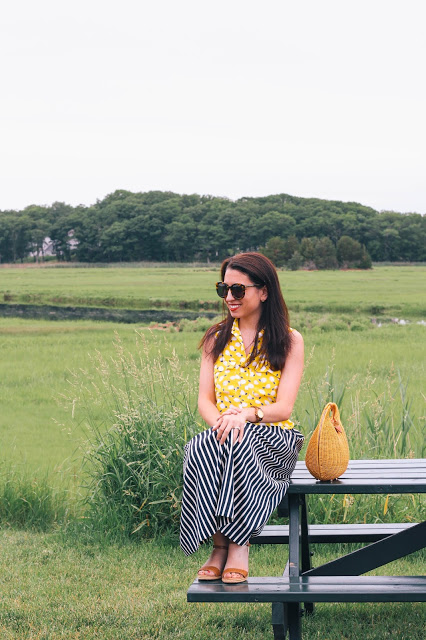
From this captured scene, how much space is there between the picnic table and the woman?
0.13 m

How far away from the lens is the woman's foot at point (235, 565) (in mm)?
3227

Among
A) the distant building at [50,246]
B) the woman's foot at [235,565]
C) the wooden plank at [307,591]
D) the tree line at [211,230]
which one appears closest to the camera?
the wooden plank at [307,591]

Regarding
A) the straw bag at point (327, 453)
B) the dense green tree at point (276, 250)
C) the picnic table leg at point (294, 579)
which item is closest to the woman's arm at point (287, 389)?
Answer: the straw bag at point (327, 453)

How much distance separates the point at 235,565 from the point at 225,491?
318mm

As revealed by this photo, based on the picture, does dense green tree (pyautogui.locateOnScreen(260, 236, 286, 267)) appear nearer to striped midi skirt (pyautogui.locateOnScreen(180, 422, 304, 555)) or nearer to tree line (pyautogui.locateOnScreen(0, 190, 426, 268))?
tree line (pyautogui.locateOnScreen(0, 190, 426, 268))

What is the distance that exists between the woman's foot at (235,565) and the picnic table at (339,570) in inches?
1.4

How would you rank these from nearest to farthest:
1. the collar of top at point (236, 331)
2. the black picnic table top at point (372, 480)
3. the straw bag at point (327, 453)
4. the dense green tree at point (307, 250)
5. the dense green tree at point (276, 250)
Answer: the black picnic table top at point (372, 480), the straw bag at point (327, 453), the collar of top at point (236, 331), the dense green tree at point (307, 250), the dense green tree at point (276, 250)

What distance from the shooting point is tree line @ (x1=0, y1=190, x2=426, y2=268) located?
10412 cm

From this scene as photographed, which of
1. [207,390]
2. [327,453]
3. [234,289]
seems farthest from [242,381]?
Answer: [327,453]

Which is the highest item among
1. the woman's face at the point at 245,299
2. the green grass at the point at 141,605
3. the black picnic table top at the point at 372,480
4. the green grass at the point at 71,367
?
the woman's face at the point at 245,299

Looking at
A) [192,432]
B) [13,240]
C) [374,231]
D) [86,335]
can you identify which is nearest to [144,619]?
[192,432]

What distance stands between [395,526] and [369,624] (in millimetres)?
562

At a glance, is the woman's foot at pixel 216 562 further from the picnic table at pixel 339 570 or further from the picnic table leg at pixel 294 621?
the picnic table leg at pixel 294 621

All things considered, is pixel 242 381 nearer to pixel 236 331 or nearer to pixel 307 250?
pixel 236 331
